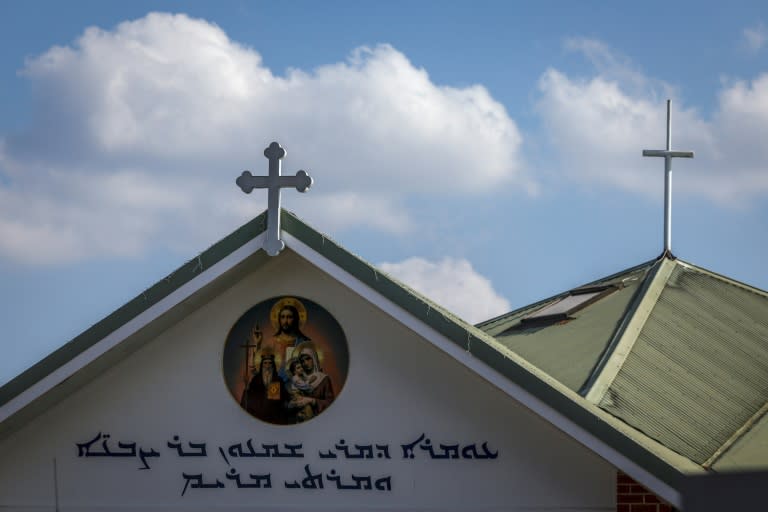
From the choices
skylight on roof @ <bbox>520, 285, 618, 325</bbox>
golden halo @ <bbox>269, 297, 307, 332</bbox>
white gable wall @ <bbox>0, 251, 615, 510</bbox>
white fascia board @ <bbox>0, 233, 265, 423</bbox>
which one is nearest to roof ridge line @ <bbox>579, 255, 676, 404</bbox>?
skylight on roof @ <bbox>520, 285, 618, 325</bbox>

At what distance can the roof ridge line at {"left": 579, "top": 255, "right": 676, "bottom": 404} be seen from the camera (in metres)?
15.8

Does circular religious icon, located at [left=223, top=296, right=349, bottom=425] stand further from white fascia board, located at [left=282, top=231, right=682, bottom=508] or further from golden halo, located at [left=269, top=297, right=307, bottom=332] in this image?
white fascia board, located at [left=282, top=231, right=682, bottom=508]

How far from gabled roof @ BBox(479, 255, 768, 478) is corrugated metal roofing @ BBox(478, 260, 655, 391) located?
0.02 metres

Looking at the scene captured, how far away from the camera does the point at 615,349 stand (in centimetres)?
1725

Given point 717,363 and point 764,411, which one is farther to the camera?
point 717,363

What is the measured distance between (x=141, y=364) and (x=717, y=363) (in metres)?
8.44

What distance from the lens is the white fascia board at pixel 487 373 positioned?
12719 mm

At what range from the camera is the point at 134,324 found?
550 inches

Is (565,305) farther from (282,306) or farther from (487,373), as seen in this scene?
(487,373)

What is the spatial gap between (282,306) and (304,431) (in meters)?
1.53

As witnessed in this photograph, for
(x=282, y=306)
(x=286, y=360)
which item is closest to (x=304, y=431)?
(x=286, y=360)

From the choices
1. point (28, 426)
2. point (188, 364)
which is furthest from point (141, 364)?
point (28, 426)

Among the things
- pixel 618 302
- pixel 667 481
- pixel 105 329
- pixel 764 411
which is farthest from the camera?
pixel 618 302

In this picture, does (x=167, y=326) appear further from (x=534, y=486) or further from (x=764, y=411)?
(x=764, y=411)
